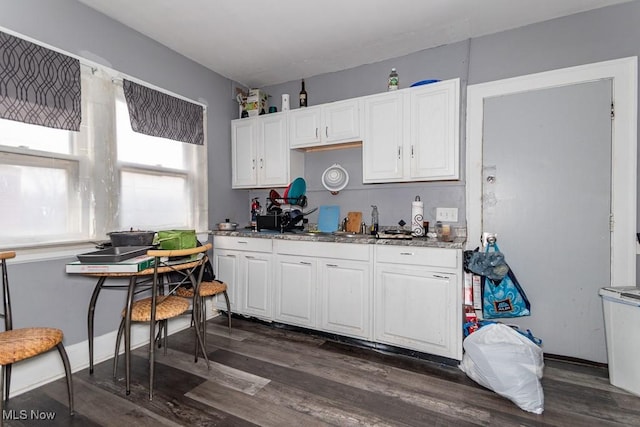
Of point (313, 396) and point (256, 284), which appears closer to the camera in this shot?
point (313, 396)

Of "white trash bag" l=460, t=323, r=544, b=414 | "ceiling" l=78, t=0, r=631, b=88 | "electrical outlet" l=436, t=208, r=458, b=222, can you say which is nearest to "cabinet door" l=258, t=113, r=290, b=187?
"ceiling" l=78, t=0, r=631, b=88

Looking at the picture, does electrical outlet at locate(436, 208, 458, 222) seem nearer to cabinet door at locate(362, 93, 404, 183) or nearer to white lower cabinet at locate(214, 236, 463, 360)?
cabinet door at locate(362, 93, 404, 183)

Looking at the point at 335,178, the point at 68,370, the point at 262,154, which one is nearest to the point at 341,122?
the point at 335,178

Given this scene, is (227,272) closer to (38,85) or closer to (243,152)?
(243,152)

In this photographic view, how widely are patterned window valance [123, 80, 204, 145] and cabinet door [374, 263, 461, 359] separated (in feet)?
7.15

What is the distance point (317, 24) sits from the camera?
2.47 meters

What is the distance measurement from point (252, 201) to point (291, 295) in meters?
1.42

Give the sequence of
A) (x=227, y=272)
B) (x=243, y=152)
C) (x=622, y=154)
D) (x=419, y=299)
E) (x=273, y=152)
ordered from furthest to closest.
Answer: (x=243, y=152), (x=273, y=152), (x=227, y=272), (x=419, y=299), (x=622, y=154)

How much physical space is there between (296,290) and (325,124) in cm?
158

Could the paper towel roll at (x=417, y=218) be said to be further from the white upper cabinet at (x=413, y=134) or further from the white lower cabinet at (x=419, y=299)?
the white lower cabinet at (x=419, y=299)

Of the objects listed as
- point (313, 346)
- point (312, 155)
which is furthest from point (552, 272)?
point (312, 155)

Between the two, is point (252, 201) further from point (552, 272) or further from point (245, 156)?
point (552, 272)

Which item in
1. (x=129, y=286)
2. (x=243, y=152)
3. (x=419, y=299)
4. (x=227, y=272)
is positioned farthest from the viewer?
(x=243, y=152)

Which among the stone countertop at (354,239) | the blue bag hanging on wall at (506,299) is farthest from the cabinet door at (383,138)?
the blue bag hanging on wall at (506,299)
